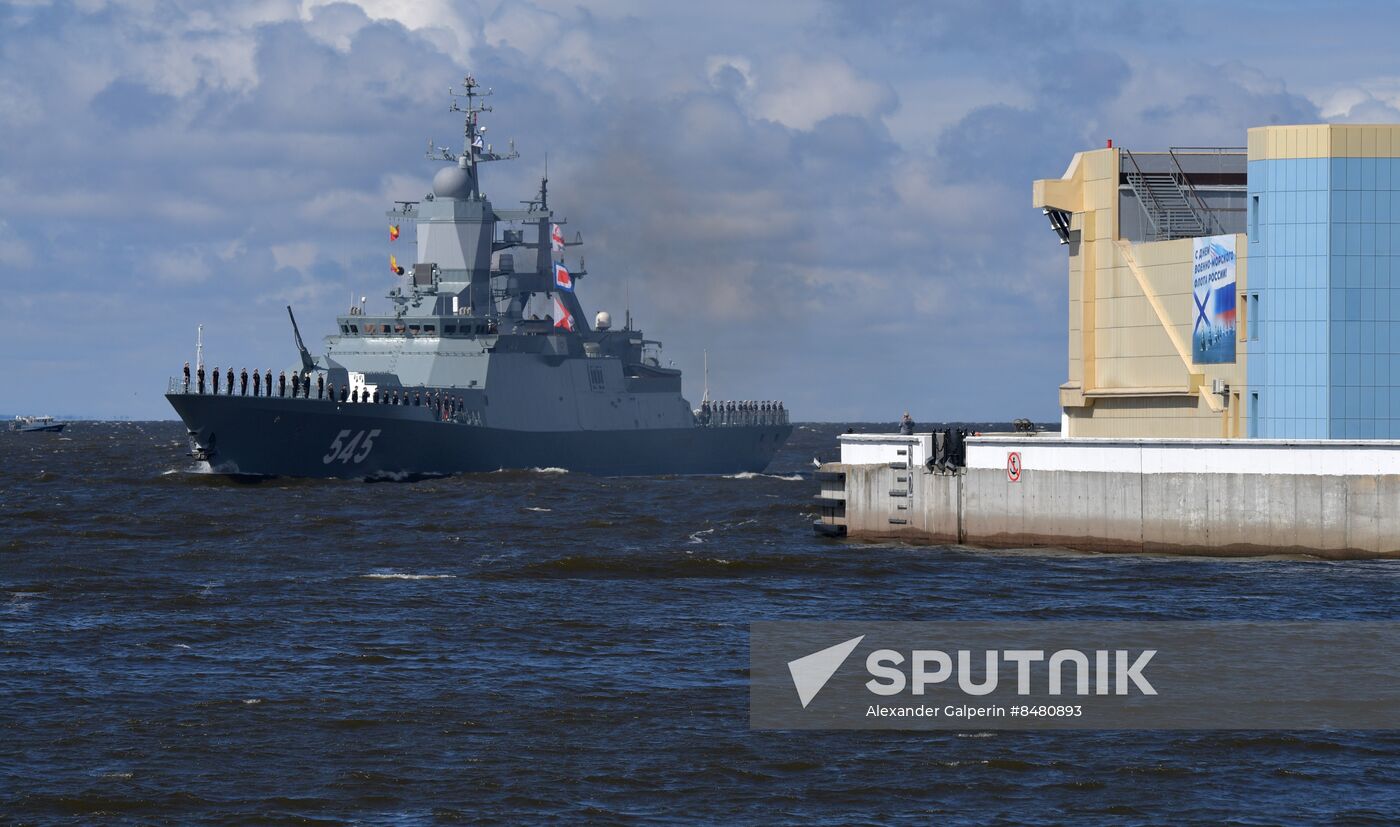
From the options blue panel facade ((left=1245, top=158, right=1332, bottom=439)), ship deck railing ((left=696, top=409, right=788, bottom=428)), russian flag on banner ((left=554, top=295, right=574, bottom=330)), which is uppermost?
russian flag on banner ((left=554, top=295, right=574, bottom=330))

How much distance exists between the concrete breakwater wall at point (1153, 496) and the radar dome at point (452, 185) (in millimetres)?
39402

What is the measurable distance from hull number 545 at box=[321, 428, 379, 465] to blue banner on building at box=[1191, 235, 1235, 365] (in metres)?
31.3

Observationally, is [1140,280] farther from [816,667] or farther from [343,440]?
[343,440]

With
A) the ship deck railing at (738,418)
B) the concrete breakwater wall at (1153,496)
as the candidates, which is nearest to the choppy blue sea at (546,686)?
the concrete breakwater wall at (1153,496)

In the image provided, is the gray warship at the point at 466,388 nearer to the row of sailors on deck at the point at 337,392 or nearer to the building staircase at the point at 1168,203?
the row of sailors on deck at the point at 337,392

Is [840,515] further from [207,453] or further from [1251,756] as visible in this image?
[207,453]

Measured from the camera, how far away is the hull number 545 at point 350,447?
55406 millimetres

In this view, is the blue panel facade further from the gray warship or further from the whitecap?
the gray warship

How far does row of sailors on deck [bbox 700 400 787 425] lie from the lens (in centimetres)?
8194

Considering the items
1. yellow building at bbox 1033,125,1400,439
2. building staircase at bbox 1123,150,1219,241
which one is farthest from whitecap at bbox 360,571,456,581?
building staircase at bbox 1123,150,1219,241

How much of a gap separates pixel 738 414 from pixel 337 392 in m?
27.3

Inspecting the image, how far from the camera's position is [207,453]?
55312 millimetres

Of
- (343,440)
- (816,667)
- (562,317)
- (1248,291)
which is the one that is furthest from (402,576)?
(562,317)

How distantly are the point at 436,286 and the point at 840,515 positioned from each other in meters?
34.9
